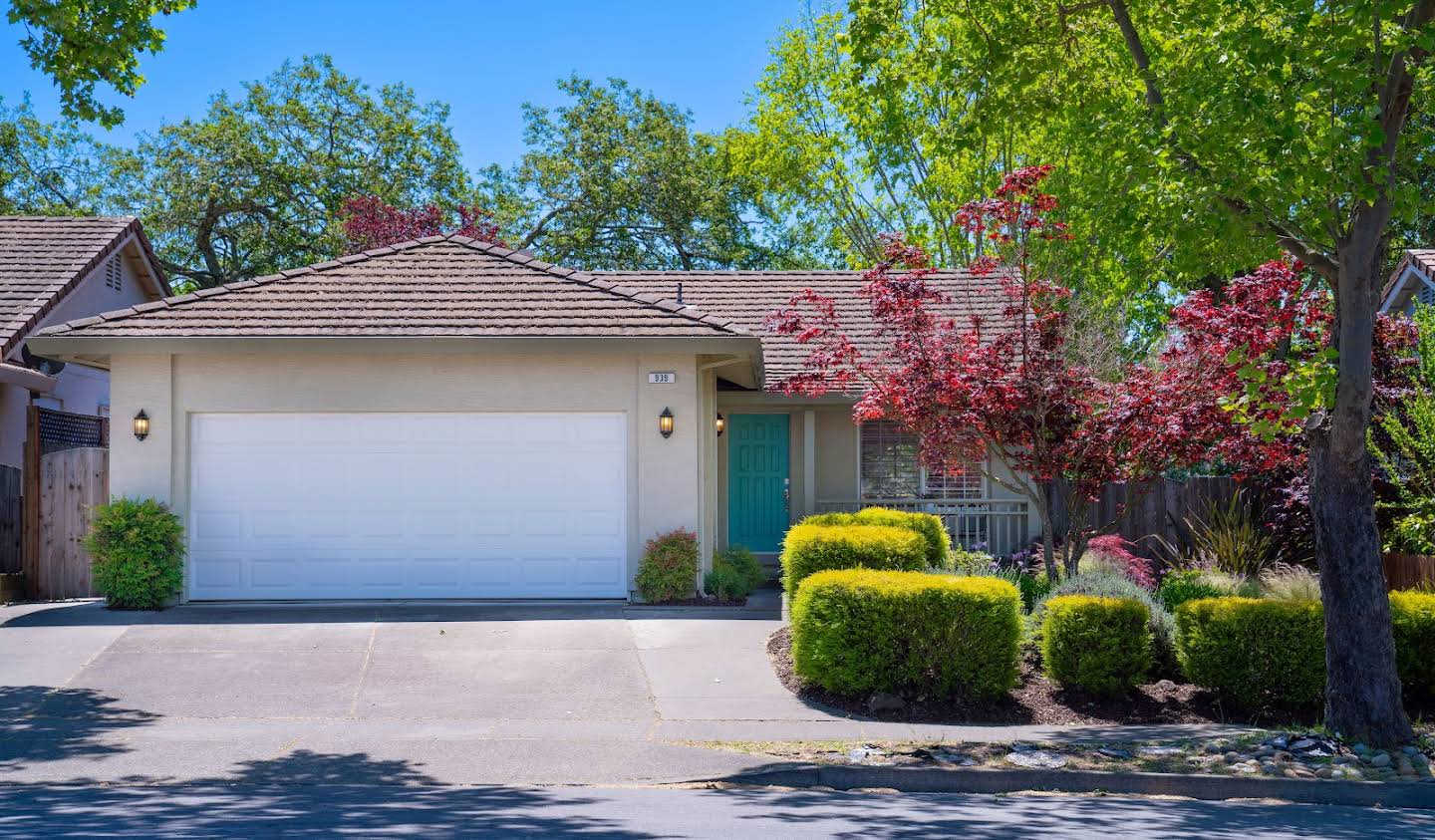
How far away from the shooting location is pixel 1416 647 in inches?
385

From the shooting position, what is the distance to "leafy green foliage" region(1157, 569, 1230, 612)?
1319 centimetres

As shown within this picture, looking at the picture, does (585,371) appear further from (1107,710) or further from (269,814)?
(269,814)

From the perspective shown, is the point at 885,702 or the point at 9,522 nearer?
the point at 885,702

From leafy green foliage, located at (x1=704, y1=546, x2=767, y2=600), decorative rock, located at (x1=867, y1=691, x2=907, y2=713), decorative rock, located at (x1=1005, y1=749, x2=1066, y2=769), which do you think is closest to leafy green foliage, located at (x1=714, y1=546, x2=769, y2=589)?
leafy green foliage, located at (x1=704, y1=546, x2=767, y2=600)

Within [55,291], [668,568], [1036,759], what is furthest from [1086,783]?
[55,291]

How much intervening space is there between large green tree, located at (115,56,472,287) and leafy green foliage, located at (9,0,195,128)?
19370 millimetres

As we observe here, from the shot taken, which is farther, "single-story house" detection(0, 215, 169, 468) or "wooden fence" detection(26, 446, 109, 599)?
"single-story house" detection(0, 215, 169, 468)

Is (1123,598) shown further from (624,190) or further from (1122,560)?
(624,190)

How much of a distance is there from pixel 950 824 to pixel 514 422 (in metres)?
8.76

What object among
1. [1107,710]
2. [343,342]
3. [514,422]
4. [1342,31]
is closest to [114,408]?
[343,342]

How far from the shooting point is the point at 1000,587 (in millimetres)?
10000

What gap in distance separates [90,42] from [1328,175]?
9.82 metres

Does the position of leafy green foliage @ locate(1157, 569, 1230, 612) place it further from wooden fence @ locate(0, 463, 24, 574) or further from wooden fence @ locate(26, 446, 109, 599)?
wooden fence @ locate(0, 463, 24, 574)

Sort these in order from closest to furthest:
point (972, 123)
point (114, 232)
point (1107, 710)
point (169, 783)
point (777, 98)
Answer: point (169, 783), point (1107, 710), point (972, 123), point (114, 232), point (777, 98)
